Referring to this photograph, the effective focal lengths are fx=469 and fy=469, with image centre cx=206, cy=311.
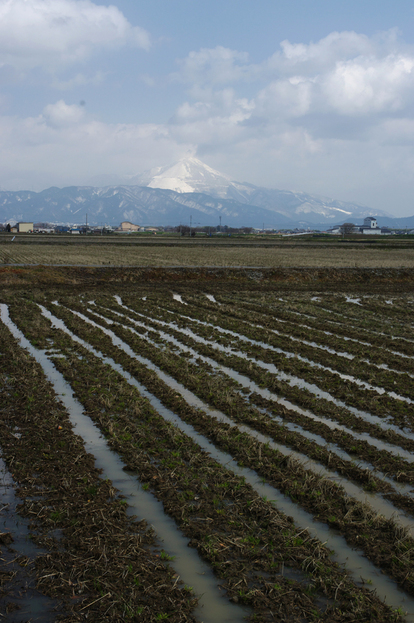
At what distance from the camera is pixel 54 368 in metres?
11.1

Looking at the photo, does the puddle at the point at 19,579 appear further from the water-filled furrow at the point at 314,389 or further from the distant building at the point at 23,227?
the distant building at the point at 23,227

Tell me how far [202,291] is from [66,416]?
18.7 m

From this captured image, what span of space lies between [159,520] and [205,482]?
902mm

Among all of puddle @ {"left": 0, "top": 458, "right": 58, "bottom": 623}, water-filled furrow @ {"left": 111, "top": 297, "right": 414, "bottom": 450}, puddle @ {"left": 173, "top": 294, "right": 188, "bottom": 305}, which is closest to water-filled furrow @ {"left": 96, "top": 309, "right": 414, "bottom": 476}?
water-filled furrow @ {"left": 111, "top": 297, "right": 414, "bottom": 450}

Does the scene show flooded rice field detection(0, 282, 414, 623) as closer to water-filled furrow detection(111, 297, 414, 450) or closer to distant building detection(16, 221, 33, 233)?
water-filled furrow detection(111, 297, 414, 450)

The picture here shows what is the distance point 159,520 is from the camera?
213 inches

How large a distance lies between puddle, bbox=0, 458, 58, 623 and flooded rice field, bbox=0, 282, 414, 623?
0.02m

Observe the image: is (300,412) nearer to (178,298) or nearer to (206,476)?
(206,476)

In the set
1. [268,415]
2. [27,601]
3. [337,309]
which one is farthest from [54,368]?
[337,309]

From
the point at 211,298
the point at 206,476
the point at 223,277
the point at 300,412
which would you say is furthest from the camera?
the point at 223,277

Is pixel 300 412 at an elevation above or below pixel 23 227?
below

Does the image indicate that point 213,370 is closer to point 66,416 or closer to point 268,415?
point 268,415

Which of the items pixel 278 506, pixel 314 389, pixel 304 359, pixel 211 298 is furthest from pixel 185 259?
pixel 278 506

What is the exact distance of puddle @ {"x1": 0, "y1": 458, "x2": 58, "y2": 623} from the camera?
4.06 m
